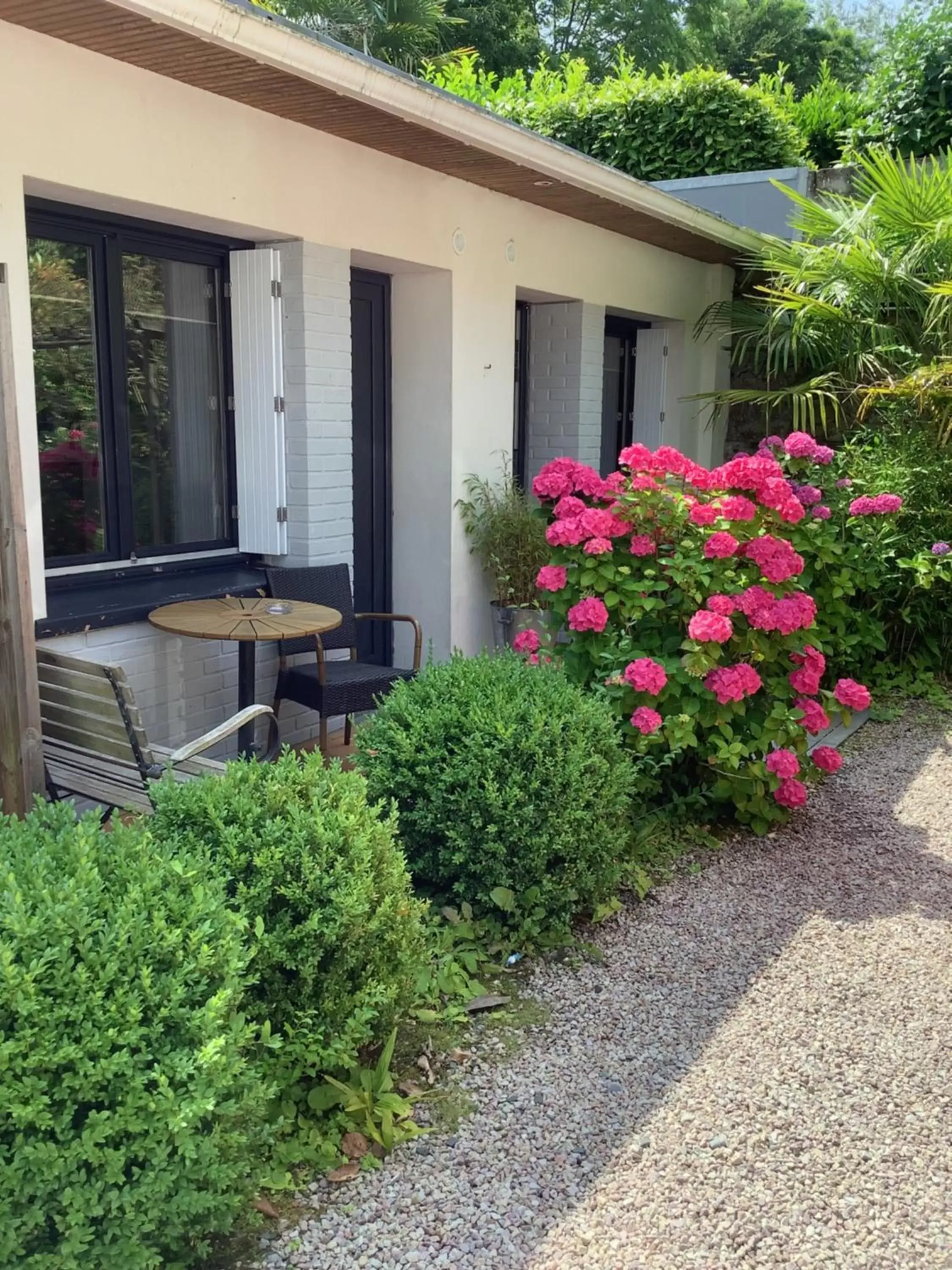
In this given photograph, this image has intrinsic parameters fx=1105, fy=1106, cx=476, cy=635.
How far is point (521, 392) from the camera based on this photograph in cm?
754

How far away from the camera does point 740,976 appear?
3.29m

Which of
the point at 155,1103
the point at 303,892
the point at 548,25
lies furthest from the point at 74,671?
the point at 548,25

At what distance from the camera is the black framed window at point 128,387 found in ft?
14.0

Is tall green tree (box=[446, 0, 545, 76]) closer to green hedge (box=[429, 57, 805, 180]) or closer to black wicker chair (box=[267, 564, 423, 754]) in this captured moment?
green hedge (box=[429, 57, 805, 180])

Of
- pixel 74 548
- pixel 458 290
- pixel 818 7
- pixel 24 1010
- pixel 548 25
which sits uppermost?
pixel 818 7

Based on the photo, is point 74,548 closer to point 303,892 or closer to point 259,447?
point 259,447

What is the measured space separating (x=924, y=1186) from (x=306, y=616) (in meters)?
3.02

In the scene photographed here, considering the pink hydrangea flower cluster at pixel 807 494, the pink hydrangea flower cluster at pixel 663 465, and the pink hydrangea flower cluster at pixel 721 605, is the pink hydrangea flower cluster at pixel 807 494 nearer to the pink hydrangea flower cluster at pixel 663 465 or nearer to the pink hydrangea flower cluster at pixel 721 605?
the pink hydrangea flower cluster at pixel 663 465

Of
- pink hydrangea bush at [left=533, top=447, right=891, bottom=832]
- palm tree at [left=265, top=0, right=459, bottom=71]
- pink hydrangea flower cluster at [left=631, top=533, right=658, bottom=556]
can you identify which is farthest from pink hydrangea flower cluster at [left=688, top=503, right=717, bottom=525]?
palm tree at [left=265, top=0, right=459, bottom=71]

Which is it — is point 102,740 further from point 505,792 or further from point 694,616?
point 694,616

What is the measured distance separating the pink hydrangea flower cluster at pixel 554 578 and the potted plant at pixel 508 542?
1.68 m

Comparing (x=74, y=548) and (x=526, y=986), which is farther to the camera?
(x=74, y=548)

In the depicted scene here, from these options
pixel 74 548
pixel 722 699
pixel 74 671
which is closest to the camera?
pixel 74 671

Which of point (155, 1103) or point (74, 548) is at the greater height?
point (74, 548)
